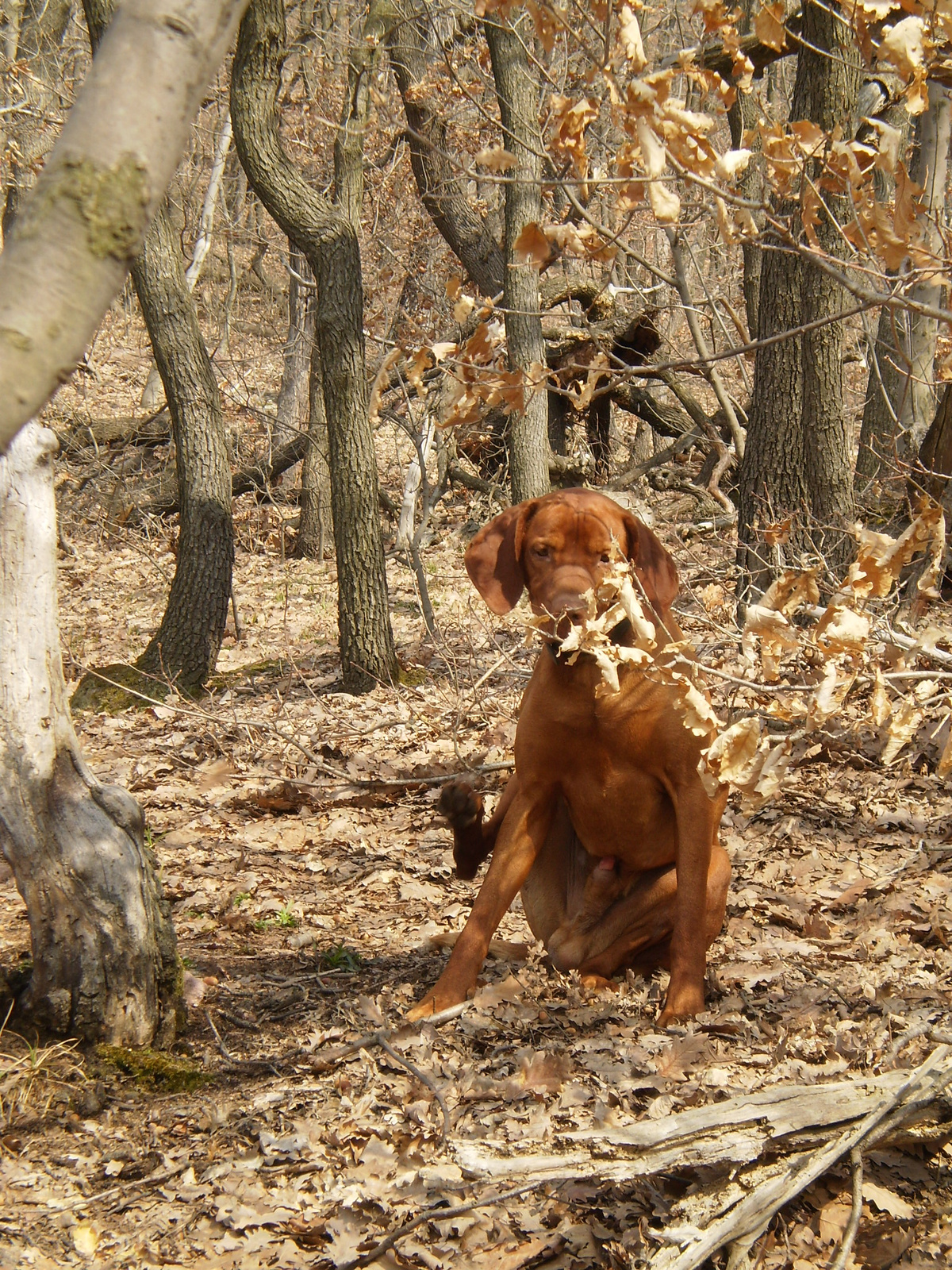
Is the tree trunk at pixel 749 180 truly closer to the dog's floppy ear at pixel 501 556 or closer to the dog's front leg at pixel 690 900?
the dog's floppy ear at pixel 501 556

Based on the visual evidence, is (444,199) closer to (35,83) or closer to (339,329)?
(339,329)

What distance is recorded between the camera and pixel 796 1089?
2.49 metres

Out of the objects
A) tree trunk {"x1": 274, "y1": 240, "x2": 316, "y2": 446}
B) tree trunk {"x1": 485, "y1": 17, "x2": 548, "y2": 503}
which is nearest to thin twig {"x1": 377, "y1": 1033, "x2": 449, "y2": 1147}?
tree trunk {"x1": 485, "y1": 17, "x2": 548, "y2": 503}

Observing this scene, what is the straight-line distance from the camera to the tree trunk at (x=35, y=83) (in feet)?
42.3

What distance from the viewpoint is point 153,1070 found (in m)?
3.38

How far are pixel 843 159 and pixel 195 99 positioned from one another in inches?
82.5

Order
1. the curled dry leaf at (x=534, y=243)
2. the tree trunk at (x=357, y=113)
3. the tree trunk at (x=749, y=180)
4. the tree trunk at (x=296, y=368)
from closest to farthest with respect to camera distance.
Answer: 1. the curled dry leaf at (x=534, y=243)
2. the tree trunk at (x=749, y=180)
3. the tree trunk at (x=357, y=113)
4. the tree trunk at (x=296, y=368)

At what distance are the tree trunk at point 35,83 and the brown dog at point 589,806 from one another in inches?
394

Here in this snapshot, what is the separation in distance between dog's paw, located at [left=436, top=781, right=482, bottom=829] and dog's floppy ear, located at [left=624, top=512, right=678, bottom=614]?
0.96 m

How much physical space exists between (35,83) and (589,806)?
12.1 meters

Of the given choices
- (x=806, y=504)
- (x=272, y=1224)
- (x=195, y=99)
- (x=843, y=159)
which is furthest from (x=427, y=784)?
(x=195, y=99)

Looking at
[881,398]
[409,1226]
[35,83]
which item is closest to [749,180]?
[881,398]

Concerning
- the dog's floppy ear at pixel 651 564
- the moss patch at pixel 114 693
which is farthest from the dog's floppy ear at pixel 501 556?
the moss patch at pixel 114 693

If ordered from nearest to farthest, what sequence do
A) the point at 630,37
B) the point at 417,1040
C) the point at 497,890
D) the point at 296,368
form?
the point at 630,37 < the point at 417,1040 < the point at 497,890 < the point at 296,368
